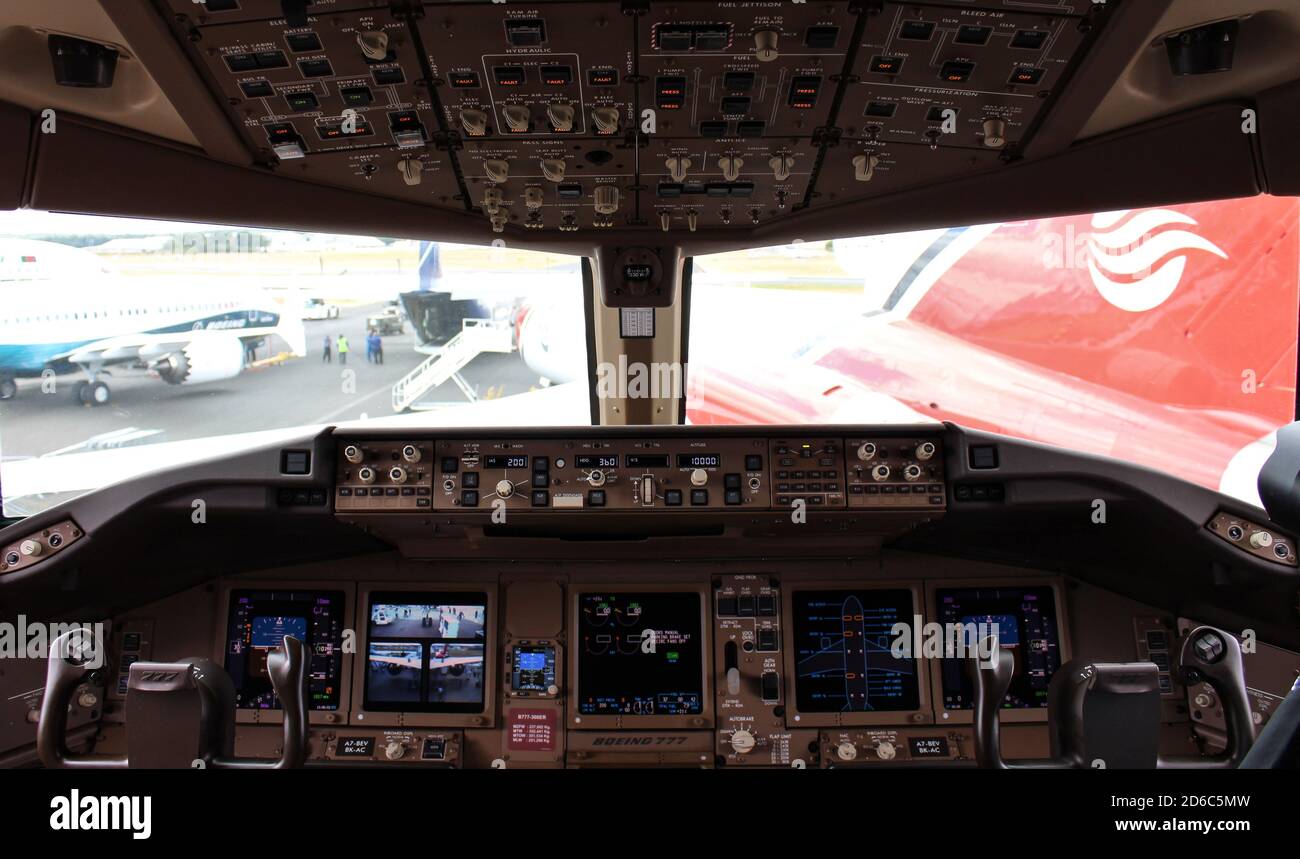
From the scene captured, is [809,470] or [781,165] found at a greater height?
[781,165]

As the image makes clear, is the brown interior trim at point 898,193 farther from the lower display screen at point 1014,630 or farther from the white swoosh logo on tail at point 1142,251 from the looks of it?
the white swoosh logo on tail at point 1142,251

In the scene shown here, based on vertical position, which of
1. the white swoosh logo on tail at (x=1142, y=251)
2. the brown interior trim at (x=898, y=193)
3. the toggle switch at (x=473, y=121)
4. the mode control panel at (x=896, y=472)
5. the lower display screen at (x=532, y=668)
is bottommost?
the lower display screen at (x=532, y=668)

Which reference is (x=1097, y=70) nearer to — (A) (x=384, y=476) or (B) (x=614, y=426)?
(B) (x=614, y=426)

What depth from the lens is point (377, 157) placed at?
2.12 metres

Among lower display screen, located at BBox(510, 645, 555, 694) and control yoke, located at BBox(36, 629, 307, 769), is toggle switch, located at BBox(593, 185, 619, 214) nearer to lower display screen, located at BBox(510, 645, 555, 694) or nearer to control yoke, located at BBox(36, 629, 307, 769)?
lower display screen, located at BBox(510, 645, 555, 694)

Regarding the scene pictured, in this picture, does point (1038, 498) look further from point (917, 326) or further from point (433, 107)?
point (917, 326)

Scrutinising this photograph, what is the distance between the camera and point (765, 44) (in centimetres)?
161

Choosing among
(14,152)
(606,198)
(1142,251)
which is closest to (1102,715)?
(606,198)

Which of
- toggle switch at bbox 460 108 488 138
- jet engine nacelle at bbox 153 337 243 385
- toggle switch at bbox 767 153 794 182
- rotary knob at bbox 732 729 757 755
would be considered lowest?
rotary knob at bbox 732 729 757 755

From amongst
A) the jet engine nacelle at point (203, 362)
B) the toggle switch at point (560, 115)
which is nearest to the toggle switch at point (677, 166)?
the toggle switch at point (560, 115)

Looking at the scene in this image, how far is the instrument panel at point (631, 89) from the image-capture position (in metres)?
1.54

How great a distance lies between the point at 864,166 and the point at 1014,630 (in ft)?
5.24

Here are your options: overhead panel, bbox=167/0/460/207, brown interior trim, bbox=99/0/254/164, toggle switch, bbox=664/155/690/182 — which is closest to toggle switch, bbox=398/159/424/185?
overhead panel, bbox=167/0/460/207

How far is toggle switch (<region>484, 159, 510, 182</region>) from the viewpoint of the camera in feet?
7.07
